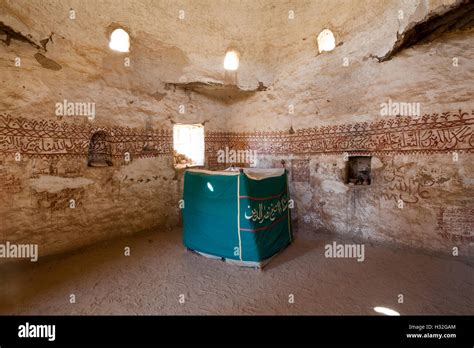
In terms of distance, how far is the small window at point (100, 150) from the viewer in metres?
5.01

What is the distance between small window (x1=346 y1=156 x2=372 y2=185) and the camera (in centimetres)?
538

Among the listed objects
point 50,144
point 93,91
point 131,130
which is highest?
point 93,91

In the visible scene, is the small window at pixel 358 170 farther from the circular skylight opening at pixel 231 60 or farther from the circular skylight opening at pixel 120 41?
the circular skylight opening at pixel 120 41

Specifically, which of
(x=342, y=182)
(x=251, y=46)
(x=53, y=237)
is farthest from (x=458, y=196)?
(x=53, y=237)

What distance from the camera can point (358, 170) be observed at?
5523 mm

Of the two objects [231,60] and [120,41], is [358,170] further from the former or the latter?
[120,41]

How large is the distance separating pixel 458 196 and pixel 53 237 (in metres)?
6.83

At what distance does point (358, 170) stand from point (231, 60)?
162 inches

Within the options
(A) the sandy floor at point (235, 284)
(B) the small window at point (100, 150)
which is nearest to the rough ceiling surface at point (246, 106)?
(B) the small window at point (100, 150)

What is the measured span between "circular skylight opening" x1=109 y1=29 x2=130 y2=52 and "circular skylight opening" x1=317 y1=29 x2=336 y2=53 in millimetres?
4266

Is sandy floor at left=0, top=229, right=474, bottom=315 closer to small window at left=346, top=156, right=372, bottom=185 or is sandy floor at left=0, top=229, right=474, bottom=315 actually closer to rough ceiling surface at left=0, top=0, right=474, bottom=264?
rough ceiling surface at left=0, top=0, right=474, bottom=264

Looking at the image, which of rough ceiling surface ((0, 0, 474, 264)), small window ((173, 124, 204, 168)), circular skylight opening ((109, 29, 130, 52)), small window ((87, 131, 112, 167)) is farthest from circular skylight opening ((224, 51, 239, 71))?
small window ((87, 131, 112, 167))

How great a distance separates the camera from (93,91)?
482 centimetres

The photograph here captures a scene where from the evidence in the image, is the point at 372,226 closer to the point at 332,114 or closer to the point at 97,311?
the point at 332,114
